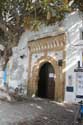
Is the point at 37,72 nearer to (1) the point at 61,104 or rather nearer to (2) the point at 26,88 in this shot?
(2) the point at 26,88

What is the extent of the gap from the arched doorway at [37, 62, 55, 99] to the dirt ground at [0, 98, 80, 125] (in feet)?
7.08

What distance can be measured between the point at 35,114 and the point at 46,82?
17.5 feet

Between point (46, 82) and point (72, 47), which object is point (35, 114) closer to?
point (72, 47)

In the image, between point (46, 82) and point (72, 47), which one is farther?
point (46, 82)

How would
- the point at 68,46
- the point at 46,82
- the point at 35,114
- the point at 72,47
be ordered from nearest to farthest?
1. the point at 35,114
2. the point at 72,47
3. the point at 68,46
4. the point at 46,82

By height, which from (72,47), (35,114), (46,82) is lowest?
(35,114)

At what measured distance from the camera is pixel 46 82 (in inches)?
593

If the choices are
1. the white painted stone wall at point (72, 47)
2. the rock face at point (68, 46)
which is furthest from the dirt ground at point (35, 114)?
the rock face at point (68, 46)

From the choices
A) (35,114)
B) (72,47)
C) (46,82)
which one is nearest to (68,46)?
(72,47)

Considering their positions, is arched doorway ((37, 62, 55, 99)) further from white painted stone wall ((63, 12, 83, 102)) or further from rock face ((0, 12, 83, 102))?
white painted stone wall ((63, 12, 83, 102))

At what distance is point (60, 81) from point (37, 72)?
214cm

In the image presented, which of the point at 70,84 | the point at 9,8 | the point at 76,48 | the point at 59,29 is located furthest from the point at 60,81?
the point at 9,8

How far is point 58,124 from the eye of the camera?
27.9 feet

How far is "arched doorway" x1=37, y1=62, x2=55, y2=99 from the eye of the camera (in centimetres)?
1452
